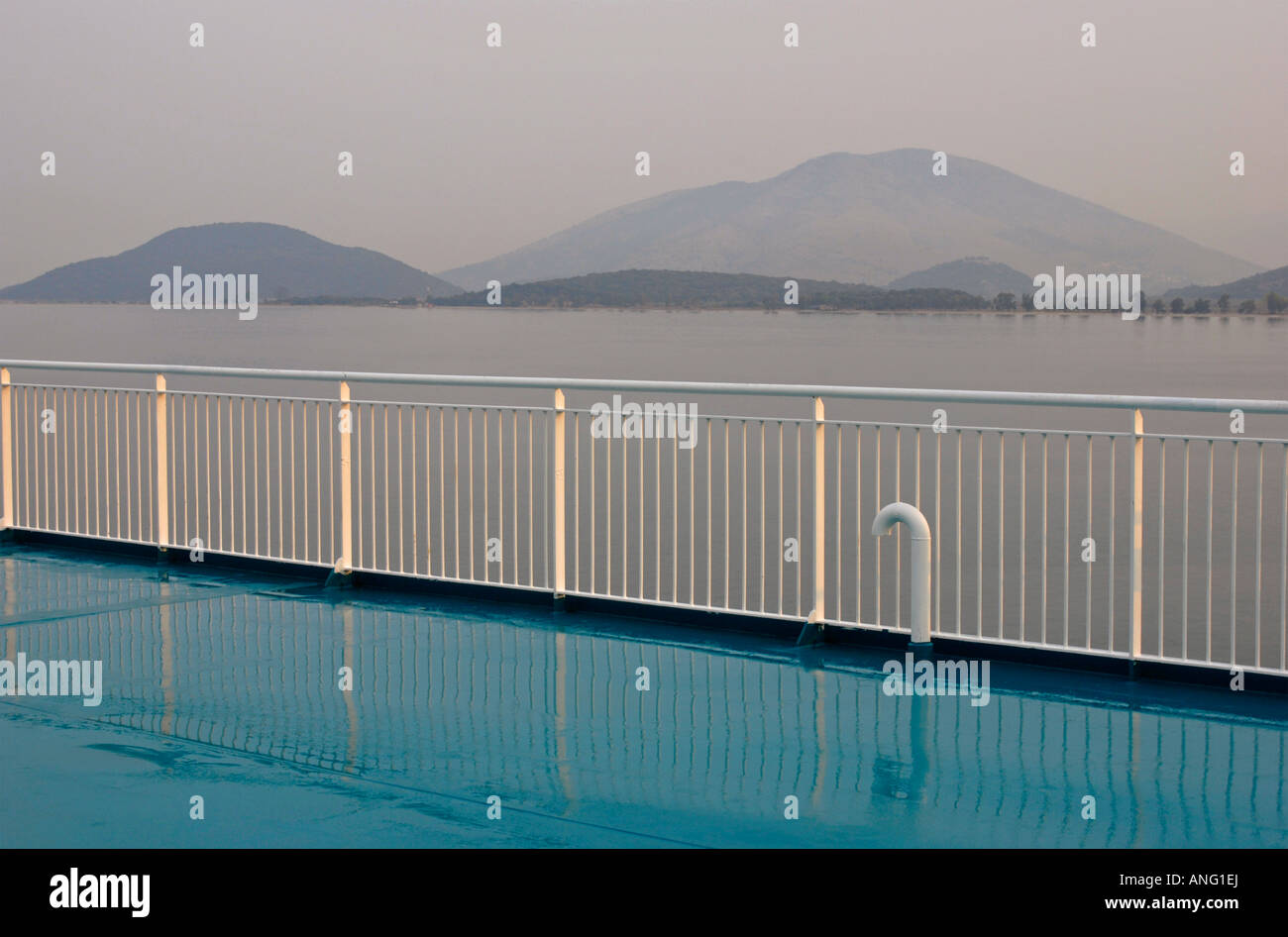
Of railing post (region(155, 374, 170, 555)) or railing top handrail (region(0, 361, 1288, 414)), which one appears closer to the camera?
railing top handrail (region(0, 361, 1288, 414))

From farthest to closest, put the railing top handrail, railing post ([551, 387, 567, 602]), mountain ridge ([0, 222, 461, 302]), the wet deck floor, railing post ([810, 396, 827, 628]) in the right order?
mountain ridge ([0, 222, 461, 302]), railing post ([551, 387, 567, 602]), railing post ([810, 396, 827, 628]), the railing top handrail, the wet deck floor

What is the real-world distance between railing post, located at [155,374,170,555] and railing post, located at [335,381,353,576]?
50.6 inches

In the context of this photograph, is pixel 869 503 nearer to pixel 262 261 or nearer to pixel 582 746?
pixel 582 746

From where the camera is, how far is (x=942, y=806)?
4.52m

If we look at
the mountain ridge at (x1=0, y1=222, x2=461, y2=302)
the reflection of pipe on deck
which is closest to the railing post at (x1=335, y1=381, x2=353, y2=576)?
the reflection of pipe on deck

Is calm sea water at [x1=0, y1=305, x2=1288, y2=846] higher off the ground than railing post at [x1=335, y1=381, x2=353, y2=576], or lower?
lower

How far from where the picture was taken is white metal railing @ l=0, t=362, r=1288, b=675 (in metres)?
6.80

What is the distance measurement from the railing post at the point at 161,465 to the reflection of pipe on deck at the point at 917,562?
4614 mm

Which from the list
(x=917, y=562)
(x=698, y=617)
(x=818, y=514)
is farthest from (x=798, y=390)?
(x=698, y=617)

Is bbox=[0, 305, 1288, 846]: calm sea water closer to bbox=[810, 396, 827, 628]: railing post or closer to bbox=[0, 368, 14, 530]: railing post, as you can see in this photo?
bbox=[810, 396, 827, 628]: railing post

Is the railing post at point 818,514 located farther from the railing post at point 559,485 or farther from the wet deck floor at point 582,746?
the railing post at point 559,485

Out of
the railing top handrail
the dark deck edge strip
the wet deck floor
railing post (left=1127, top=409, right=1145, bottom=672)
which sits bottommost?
the wet deck floor

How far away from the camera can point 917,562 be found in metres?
6.49
